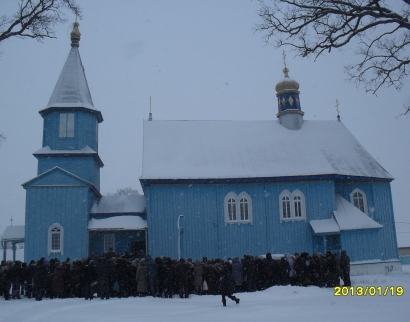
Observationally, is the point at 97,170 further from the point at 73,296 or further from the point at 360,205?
the point at 360,205

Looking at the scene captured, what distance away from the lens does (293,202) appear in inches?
964

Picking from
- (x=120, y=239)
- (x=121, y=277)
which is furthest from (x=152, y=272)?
(x=120, y=239)

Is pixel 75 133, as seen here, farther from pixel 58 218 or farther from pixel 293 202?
pixel 293 202

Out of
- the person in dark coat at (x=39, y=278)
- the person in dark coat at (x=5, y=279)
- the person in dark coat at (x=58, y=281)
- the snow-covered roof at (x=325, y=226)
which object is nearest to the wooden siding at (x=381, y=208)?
the snow-covered roof at (x=325, y=226)

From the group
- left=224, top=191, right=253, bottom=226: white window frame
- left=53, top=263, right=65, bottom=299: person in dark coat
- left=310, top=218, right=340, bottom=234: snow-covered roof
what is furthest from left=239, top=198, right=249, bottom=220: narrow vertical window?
left=53, top=263, right=65, bottom=299: person in dark coat

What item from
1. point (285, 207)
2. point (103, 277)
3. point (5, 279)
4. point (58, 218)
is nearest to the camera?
point (103, 277)

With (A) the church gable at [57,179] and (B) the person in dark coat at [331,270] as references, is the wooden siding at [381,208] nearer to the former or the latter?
(B) the person in dark coat at [331,270]

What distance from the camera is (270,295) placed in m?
14.6

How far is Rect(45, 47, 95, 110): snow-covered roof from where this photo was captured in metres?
25.5

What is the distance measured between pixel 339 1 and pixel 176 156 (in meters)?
14.3

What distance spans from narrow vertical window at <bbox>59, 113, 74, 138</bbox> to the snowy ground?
11.8 metres

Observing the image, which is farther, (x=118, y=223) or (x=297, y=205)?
(x=297, y=205)

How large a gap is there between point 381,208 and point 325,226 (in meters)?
4.57

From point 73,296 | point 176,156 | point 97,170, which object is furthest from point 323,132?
point 73,296
